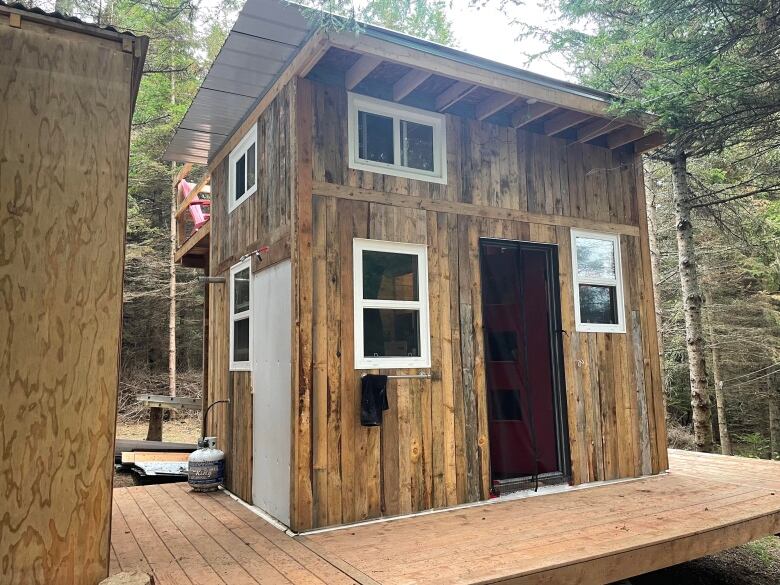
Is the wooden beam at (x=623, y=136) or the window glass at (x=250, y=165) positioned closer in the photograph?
the window glass at (x=250, y=165)

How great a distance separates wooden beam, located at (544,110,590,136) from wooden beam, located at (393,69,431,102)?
5.26 ft

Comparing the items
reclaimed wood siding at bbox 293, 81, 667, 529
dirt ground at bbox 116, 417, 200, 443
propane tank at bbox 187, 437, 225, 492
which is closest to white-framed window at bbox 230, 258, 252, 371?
propane tank at bbox 187, 437, 225, 492

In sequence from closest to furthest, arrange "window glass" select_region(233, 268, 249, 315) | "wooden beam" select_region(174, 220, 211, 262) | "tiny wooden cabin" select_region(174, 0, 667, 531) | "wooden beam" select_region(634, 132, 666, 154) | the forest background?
"tiny wooden cabin" select_region(174, 0, 667, 531) → "window glass" select_region(233, 268, 249, 315) → "wooden beam" select_region(634, 132, 666, 154) → the forest background → "wooden beam" select_region(174, 220, 211, 262)

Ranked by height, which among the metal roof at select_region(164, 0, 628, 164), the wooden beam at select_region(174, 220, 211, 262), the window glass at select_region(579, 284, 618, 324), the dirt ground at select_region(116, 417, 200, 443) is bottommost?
the dirt ground at select_region(116, 417, 200, 443)

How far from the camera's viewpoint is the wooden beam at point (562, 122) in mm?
4848

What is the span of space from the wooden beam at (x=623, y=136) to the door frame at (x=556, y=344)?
1.34 m

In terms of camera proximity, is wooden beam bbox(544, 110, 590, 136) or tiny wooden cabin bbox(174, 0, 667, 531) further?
wooden beam bbox(544, 110, 590, 136)

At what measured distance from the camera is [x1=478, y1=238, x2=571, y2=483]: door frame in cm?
488

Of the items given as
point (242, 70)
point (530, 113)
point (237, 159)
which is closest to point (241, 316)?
point (237, 159)

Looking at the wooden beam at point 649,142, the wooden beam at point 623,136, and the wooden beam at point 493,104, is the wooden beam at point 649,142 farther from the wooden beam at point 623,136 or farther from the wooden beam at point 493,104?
the wooden beam at point 493,104

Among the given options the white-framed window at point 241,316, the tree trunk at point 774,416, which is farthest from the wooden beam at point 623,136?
the tree trunk at point 774,416

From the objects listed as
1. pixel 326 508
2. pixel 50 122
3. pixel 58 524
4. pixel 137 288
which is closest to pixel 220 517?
pixel 326 508

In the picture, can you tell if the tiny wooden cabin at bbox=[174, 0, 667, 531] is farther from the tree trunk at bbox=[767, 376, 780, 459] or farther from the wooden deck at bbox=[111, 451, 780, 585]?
the tree trunk at bbox=[767, 376, 780, 459]

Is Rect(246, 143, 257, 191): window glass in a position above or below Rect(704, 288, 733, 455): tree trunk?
above
